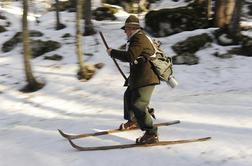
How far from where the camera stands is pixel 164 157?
6703mm

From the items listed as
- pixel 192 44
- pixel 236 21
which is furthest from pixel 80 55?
pixel 236 21

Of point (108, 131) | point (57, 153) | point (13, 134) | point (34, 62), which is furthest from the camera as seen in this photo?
point (34, 62)

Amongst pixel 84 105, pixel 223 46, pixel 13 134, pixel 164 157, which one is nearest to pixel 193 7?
pixel 223 46

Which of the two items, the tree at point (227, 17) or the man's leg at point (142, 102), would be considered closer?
the man's leg at point (142, 102)

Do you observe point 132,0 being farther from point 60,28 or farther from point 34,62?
point 34,62

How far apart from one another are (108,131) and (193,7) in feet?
41.9

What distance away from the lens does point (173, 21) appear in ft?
57.8

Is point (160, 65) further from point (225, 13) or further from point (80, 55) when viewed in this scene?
point (225, 13)

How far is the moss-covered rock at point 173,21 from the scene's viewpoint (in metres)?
17.5

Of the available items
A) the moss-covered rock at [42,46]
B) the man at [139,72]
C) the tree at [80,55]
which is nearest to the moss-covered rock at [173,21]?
the moss-covered rock at [42,46]

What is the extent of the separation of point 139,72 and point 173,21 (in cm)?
1110

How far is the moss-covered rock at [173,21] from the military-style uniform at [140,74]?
10.8m

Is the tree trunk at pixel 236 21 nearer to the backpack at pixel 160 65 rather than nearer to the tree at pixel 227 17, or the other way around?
the tree at pixel 227 17

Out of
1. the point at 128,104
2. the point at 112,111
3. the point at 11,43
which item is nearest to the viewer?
the point at 128,104
